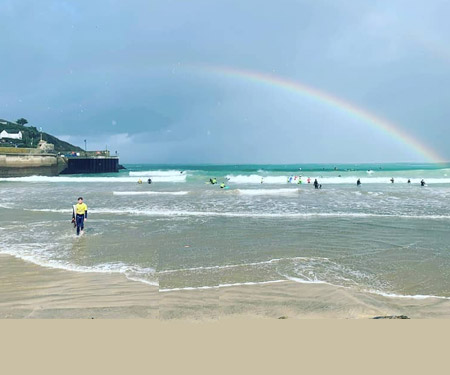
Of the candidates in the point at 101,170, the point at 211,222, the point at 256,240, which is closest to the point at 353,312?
the point at 256,240

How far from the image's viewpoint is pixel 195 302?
5676mm

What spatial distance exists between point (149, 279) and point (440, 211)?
64.4ft

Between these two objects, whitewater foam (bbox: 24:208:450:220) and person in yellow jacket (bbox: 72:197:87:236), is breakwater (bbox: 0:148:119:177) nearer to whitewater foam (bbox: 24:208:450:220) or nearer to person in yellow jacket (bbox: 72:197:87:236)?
whitewater foam (bbox: 24:208:450:220)

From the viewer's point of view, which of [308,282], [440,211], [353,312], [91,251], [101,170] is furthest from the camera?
[101,170]

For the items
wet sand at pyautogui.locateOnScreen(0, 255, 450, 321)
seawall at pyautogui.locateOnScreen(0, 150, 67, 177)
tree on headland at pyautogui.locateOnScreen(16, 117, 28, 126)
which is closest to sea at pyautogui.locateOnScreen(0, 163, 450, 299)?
wet sand at pyautogui.locateOnScreen(0, 255, 450, 321)

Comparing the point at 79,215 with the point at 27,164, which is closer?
the point at 79,215

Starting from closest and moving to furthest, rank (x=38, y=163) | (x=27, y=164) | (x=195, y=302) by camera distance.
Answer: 1. (x=195, y=302)
2. (x=27, y=164)
3. (x=38, y=163)

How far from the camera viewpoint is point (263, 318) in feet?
16.6

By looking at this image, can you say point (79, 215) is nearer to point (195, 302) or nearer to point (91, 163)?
point (195, 302)

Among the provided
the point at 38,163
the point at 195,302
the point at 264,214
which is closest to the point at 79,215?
the point at 195,302

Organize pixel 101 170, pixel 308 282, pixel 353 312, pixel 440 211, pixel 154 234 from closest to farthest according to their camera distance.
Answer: pixel 353 312, pixel 308 282, pixel 154 234, pixel 440 211, pixel 101 170

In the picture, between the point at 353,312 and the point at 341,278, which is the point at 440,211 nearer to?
the point at 341,278

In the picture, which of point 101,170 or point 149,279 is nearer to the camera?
point 149,279

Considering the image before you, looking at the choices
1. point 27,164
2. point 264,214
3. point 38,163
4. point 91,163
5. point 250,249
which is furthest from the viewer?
point 91,163
